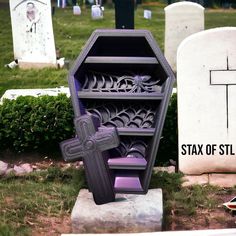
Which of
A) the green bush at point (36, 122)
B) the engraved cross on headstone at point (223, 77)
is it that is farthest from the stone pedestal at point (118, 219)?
the green bush at point (36, 122)

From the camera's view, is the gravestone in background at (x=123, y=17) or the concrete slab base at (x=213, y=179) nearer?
the concrete slab base at (x=213, y=179)

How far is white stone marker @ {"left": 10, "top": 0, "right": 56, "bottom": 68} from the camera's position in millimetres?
8891

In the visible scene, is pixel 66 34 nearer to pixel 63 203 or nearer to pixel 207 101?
pixel 207 101

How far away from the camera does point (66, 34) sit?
13.4 meters

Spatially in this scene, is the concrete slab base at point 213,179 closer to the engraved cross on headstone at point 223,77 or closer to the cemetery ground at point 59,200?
the cemetery ground at point 59,200

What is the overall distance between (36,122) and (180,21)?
4.37m

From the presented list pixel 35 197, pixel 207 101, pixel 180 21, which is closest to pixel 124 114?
pixel 207 101

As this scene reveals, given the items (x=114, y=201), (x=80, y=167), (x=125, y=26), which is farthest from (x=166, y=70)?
(x=125, y=26)

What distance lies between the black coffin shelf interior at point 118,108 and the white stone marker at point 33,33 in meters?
5.05

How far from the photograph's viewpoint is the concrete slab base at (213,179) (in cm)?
418

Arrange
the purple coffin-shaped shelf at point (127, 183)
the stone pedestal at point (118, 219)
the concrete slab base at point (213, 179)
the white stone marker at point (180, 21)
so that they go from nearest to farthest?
the stone pedestal at point (118, 219) → the purple coffin-shaped shelf at point (127, 183) → the concrete slab base at point (213, 179) → the white stone marker at point (180, 21)

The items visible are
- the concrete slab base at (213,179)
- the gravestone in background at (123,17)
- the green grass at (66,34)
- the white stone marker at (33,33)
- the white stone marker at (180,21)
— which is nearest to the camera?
the concrete slab base at (213,179)

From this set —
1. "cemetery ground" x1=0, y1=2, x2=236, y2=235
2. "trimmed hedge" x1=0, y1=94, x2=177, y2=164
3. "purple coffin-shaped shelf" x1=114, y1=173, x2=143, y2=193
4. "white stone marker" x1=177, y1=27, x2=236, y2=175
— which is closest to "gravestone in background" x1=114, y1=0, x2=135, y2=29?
"trimmed hedge" x1=0, y1=94, x2=177, y2=164

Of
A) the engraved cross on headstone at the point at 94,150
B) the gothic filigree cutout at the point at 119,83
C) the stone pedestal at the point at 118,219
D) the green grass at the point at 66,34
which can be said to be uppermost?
the gothic filigree cutout at the point at 119,83
